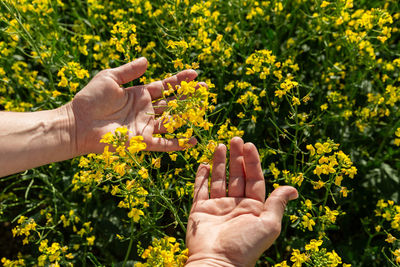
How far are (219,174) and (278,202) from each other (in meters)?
0.40

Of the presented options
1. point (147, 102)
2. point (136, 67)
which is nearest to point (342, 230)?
point (147, 102)

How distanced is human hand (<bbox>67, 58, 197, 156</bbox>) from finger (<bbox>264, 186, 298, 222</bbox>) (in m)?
0.68

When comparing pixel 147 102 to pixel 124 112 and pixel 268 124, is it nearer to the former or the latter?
pixel 124 112

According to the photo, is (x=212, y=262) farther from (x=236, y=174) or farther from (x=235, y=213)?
(x=236, y=174)

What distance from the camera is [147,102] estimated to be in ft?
7.97

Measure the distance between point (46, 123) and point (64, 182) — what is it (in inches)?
29.6

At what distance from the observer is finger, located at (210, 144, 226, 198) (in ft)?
6.80

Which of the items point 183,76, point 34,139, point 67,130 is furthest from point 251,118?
point 34,139

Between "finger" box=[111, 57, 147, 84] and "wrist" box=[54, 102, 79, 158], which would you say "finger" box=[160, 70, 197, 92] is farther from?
"wrist" box=[54, 102, 79, 158]

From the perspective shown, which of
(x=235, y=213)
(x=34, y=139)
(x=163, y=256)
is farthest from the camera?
(x=34, y=139)

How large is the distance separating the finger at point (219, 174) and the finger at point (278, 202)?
318mm

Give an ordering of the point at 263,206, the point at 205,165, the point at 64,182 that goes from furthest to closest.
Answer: the point at 64,182
the point at 205,165
the point at 263,206

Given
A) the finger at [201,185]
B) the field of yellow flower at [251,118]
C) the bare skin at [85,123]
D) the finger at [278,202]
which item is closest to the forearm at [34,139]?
the bare skin at [85,123]

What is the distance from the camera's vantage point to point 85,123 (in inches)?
91.9
